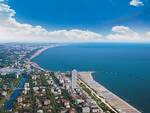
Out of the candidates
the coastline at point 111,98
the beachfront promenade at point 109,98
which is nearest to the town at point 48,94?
the beachfront promenade at point 109,98

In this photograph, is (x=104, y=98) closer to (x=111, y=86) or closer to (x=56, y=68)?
(x=111, y=86)

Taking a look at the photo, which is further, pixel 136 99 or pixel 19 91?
pixel 19 91

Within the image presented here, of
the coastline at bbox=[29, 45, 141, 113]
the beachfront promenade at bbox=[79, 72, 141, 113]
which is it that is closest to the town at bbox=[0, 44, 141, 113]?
the beachfront promenade at bbox=[79, 72, 141, 113]

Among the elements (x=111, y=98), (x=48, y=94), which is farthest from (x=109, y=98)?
(x=48, y=94)

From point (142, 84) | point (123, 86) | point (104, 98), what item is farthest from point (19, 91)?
point (142, 84)

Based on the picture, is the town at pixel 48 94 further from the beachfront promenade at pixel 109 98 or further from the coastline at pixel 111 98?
the coastline at pixel 111 98

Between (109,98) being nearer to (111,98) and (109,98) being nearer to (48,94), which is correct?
(111,98)

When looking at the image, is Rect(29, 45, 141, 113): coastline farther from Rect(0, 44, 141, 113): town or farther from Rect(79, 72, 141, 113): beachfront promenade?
Rect(0, 44, 141, 113): town

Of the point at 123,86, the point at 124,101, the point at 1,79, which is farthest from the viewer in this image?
the point at 1,79
